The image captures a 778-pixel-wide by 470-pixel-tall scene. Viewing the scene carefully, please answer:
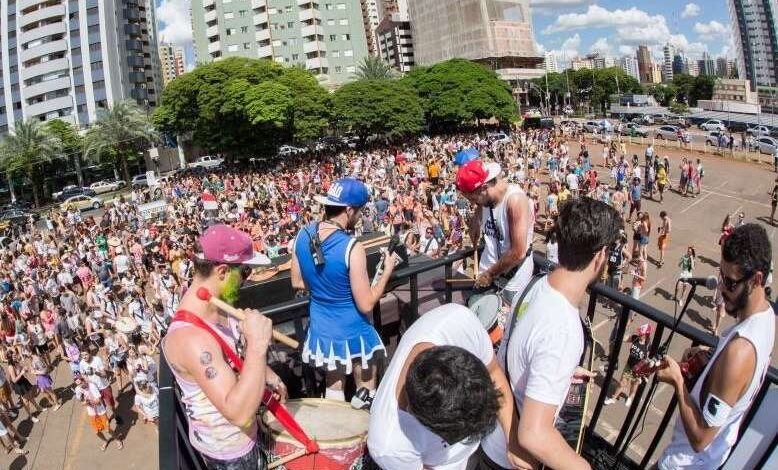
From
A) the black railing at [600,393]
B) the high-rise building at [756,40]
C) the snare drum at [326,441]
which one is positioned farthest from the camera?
the high-rise building at [756,40]

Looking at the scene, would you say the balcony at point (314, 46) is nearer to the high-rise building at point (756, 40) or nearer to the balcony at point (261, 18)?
the balcony at point (261, 18)

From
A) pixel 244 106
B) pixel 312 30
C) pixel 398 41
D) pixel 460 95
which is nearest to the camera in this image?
pixel 244 106

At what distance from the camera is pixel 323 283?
3238 mm

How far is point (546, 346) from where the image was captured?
6.60 ft

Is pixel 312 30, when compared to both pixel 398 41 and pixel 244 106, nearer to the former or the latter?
pixel 244 106

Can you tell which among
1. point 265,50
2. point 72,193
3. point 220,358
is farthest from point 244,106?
point 220,358

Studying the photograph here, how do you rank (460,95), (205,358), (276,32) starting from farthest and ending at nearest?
(276,32)
(460,95)
(205,358)

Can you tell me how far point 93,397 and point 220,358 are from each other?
29.1 ft

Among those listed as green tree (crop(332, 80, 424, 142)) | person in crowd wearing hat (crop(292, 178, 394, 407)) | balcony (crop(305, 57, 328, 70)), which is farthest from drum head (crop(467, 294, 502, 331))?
balcony (crop(305, 57, 328, 70))

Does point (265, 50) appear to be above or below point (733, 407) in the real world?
above

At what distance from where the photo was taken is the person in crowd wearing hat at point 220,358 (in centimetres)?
222

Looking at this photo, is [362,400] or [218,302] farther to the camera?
[362,400]

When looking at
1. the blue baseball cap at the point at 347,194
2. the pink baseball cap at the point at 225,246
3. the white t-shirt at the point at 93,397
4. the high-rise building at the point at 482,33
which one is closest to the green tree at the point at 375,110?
the white t-shirt at the point at 93,397

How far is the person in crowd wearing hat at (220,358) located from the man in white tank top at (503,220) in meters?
1.60
